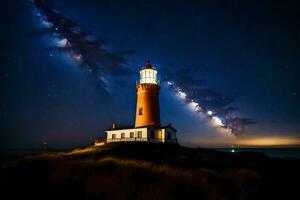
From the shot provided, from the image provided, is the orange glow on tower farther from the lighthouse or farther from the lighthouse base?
the lighthouse base

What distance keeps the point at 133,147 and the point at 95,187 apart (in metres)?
21.9

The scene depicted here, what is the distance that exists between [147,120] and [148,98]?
151 inches

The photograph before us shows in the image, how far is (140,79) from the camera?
36.9 metres

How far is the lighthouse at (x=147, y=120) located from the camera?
32969mm

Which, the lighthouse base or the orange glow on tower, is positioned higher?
the orange glow on tower

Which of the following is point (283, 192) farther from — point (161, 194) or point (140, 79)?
point (140, 79)

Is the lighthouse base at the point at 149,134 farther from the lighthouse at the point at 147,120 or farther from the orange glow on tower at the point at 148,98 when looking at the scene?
the orange glow on tower at the point at 148,98

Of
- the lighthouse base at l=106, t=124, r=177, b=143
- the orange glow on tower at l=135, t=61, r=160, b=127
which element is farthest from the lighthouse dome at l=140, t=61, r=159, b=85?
the lighthouse base at l=106, t=124, r=177, b=143

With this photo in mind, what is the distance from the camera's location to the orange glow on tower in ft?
115

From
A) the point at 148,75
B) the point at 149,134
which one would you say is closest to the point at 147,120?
the point at 149,134

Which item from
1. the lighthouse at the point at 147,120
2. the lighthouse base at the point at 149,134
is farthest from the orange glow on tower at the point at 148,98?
the lighthouse base at the point at 149,134

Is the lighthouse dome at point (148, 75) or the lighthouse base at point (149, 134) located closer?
the lighthouse base at point (149, 134)

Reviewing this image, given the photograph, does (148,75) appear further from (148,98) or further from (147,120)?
(147,120)

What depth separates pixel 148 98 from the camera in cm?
3547
